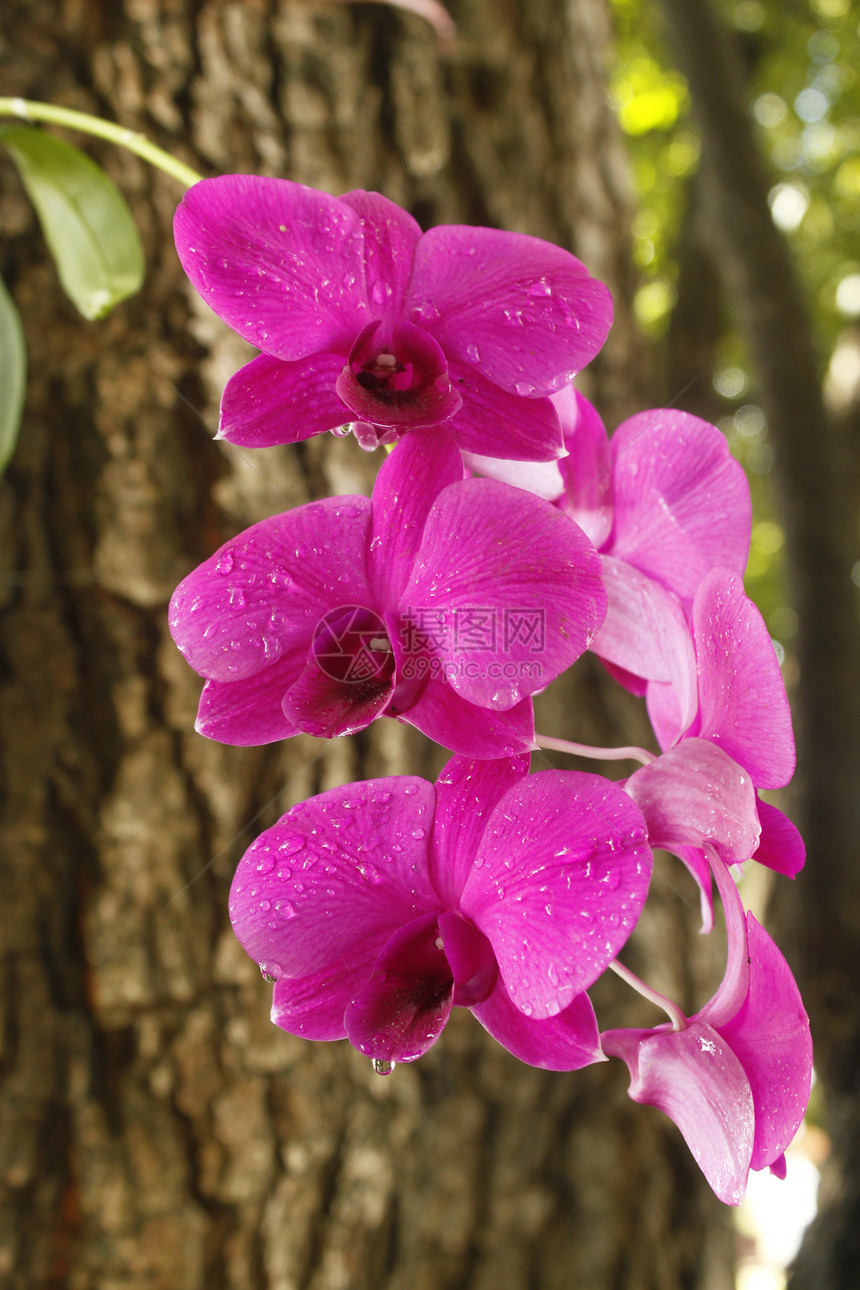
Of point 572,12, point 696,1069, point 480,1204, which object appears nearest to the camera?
point 696,1069

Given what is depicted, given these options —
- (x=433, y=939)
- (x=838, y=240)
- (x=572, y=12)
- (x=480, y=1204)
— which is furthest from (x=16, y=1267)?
(x=838, y=240)

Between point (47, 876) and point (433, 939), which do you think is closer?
point (433, 939)

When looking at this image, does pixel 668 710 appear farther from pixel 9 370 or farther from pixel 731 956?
pixel 9 370

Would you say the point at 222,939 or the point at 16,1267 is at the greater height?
the point at 222,939

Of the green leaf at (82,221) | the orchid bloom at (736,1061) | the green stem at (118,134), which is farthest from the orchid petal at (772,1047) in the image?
the green leaf at (82,221)

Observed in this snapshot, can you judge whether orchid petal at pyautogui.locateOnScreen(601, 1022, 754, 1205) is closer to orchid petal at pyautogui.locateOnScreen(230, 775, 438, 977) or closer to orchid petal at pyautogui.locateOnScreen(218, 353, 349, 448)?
orchid petal at pyautogui.locateOnScreen(230, 775, 438, 977)

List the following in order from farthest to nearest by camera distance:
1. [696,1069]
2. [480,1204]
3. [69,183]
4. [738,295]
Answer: [738,295] < [480,1204] < [69,183] < [696,1069]

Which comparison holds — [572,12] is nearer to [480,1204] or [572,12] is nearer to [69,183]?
[69,183]

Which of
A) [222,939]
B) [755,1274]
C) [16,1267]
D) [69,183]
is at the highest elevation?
[69,183]
